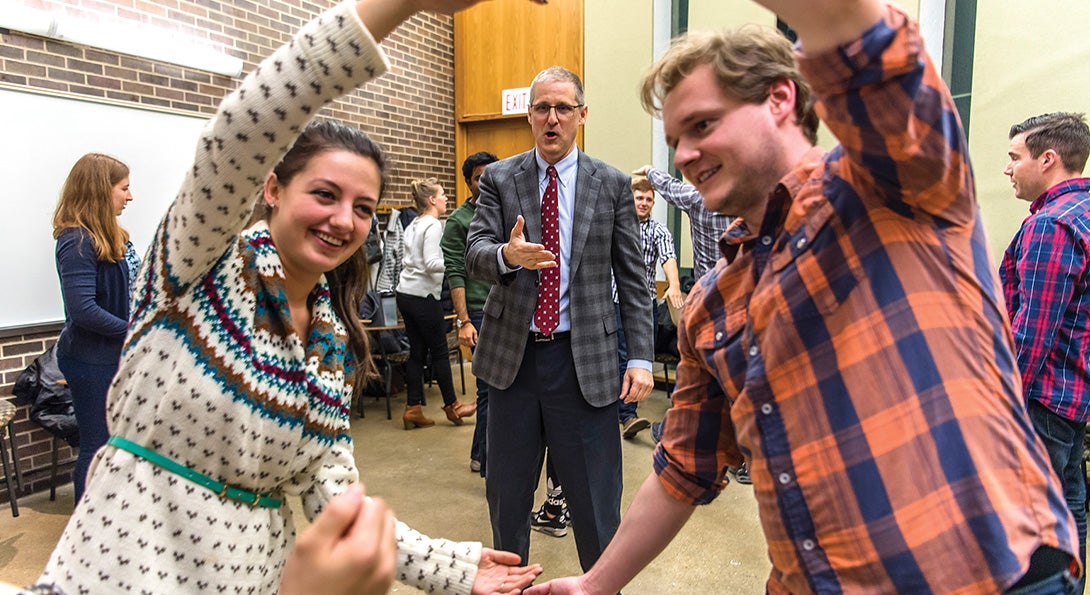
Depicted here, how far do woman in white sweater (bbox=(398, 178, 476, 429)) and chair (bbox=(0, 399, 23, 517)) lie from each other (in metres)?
2.38

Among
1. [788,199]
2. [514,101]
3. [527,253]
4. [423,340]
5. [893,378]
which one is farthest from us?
[514,101]

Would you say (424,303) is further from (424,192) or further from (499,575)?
(499,575)

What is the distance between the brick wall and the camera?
4.02 meters

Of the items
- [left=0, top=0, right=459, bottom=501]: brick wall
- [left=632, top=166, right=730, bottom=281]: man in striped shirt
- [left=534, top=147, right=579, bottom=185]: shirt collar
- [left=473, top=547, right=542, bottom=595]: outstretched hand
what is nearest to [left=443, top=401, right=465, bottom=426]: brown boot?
[left=0, top=0, right=459, bottom=501]: brick wall

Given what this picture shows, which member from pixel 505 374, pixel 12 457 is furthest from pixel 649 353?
pixel 12 457

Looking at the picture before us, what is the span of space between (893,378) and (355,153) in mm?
988

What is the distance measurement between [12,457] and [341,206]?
393cm

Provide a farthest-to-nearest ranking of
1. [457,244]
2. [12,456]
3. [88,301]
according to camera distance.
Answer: [457,244], [12,456], [88,301]

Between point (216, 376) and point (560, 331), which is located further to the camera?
point (560, 331)

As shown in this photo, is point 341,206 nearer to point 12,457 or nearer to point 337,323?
point 337,323

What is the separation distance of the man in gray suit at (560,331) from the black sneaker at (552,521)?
0.99 m

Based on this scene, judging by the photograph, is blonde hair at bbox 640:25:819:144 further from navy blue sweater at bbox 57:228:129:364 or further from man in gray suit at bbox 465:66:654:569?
navy blue sweater at bbox 57:228:129:364

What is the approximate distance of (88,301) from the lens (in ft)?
10.4

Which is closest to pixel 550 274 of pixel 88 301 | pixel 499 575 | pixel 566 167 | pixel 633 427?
pixel 566 167
